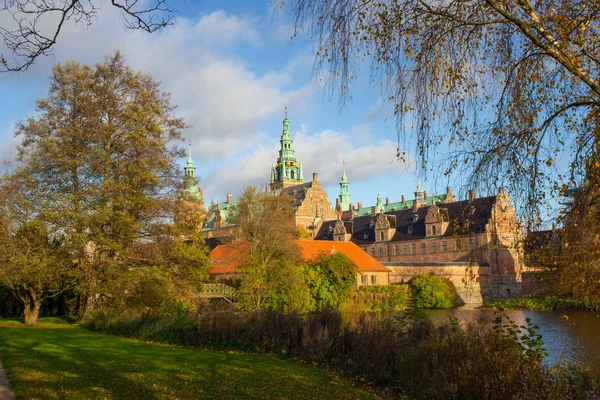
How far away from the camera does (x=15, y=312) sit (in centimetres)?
2647

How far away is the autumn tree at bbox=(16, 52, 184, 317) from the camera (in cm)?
2145

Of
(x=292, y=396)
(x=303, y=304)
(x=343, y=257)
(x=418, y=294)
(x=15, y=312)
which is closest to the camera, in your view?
(x=292, y=396)

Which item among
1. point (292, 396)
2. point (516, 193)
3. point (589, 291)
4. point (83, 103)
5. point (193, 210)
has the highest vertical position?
point (83, 103)

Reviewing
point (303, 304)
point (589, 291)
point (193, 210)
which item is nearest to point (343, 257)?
point (303, 304)

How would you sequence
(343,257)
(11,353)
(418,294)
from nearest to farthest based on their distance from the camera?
(11,353) → (343,257) → (418,294)

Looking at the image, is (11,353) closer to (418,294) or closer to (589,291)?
(589,291)

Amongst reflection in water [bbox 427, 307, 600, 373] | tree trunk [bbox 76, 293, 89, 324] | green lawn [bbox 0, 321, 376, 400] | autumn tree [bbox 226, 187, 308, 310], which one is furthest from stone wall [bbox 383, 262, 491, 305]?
green lawn [bbox 0, 321, 376, 400]

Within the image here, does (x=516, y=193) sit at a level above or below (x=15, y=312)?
above

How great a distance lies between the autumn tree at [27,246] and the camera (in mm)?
20781

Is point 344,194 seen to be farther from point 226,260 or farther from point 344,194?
point 226,260

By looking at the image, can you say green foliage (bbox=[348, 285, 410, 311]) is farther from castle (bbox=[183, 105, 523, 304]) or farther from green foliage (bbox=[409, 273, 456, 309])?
castle (bbox=[183, 105, 523, 304])

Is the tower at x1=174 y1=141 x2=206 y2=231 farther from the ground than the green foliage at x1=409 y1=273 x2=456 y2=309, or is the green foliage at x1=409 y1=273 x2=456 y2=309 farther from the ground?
the tower at x1=174 y1=141 x2=206 y2=231

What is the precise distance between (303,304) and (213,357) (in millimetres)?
20936

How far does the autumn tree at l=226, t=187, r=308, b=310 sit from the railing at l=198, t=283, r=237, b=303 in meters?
1.15
